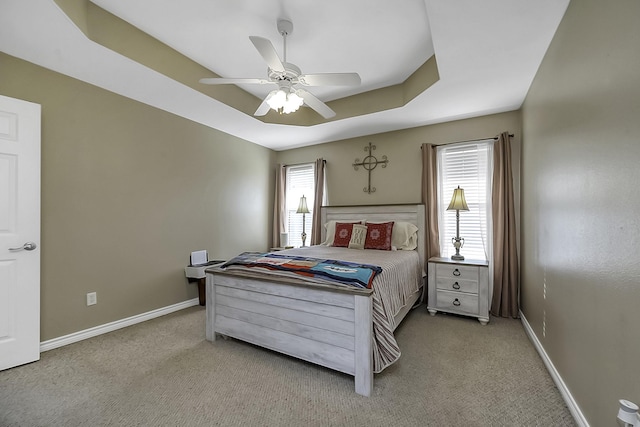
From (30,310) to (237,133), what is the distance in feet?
9.87

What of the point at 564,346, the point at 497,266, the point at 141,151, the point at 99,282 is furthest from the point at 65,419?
the point at 497,266

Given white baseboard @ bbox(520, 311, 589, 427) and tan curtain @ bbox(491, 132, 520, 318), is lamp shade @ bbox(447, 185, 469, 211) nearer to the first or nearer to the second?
tan curtain @ bbox(491, 132, 520, 318)

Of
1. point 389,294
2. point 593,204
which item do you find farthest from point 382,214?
point 593,204

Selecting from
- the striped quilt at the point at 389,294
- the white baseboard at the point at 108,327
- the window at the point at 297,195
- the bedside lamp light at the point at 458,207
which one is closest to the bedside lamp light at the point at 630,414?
the striped quilt at the point at 389,294

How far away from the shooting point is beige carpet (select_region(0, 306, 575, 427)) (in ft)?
5.24

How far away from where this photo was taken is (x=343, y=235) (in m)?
3.89

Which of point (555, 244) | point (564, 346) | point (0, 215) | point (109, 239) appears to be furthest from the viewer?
point (109, 239)

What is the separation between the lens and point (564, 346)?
1.75m

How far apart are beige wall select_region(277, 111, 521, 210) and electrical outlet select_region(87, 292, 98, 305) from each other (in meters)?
3.22

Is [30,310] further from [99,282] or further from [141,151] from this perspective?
[141,151]

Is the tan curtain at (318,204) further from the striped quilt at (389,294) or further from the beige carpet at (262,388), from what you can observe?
the beige carpet at (262,388)

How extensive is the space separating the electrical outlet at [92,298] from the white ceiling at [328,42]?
2066 millimetres

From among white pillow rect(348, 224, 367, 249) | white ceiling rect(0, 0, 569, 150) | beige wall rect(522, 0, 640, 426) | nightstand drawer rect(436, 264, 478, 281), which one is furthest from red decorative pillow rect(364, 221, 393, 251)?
beige wall rect(522, 0, 640, 426)

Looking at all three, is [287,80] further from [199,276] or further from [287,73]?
[199,276]
